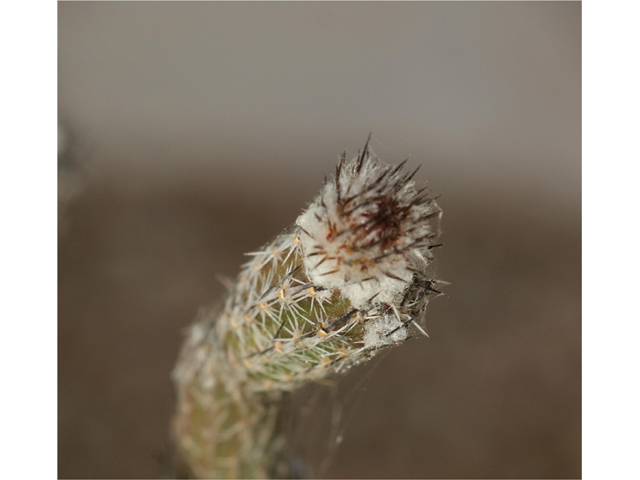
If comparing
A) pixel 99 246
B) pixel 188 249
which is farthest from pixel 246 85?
Answer: pixel 99 246

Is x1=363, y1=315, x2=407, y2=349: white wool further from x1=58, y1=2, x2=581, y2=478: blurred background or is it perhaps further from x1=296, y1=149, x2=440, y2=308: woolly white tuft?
x1=58, y1=2, x2=581, y2=478: blurred background

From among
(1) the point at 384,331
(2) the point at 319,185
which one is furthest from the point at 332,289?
(2) the point at 319,185

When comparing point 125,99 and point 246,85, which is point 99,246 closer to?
point 125,99

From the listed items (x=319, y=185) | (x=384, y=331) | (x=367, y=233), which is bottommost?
(x=384, y=331)

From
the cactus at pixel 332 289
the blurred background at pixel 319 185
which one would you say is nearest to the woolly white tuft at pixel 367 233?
the cactus at pixel 332 289

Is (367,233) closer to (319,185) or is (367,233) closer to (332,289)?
(332,289)
